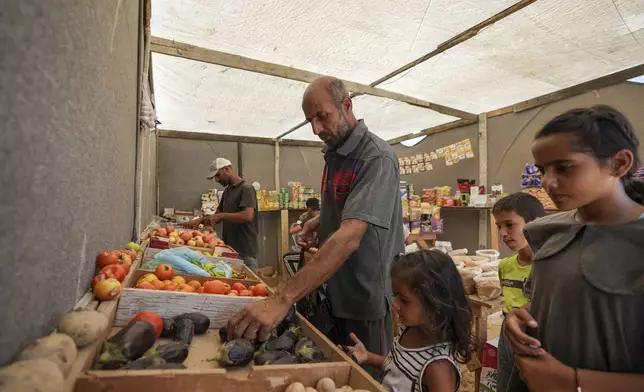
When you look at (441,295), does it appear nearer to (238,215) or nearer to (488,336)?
(488,336)

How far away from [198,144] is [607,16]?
748 cm

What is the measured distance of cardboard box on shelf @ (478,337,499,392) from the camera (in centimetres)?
258

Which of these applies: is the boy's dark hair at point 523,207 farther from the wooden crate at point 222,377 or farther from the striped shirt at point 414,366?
the wooden crate at point 222,377

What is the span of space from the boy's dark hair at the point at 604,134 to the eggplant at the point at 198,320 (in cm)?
152

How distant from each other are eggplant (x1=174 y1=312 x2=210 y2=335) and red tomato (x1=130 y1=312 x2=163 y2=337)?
0.09 m

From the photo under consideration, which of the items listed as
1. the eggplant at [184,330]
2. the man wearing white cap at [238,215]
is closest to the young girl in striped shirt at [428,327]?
the eggplant at [184,330]

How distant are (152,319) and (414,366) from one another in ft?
A: 3.42

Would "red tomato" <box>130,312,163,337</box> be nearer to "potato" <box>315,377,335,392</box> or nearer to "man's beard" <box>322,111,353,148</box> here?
"potato" <box>315,377,335,392</box>

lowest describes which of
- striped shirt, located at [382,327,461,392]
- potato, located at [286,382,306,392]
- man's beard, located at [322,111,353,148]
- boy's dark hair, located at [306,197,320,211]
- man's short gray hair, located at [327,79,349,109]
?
striped shirt, located at [382,327,461,392]

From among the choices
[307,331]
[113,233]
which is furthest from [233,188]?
[307,331]

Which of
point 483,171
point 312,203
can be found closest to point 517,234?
point 312,203

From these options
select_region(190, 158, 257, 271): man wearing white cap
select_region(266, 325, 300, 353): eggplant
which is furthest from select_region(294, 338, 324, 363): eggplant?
select_region(190, 158, 257, 271): man wearing white cap

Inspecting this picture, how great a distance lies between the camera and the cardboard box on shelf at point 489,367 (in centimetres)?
258

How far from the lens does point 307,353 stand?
4.05 feet
